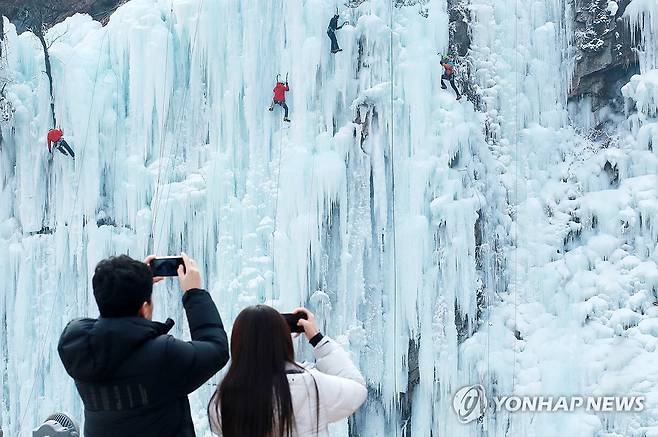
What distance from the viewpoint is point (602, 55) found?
6.74 metres

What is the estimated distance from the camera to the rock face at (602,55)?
668 centimetres

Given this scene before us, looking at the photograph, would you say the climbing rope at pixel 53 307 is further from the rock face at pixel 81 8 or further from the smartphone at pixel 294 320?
the smartphone at pixel 294 320

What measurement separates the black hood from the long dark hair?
213 mm

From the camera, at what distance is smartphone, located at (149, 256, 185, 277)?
6.05 ft

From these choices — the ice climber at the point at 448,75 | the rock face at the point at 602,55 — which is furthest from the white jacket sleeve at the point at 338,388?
the rock face at the point at 602,55

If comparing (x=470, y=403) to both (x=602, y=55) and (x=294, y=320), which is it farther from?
(x=294, y=320)

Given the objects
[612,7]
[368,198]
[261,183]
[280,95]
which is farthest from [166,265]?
[612,7]

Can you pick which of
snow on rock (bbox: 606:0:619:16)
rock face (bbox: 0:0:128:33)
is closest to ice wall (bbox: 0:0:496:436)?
rock face (bbox: 0:0:128:33)

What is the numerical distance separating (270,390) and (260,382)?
30mm

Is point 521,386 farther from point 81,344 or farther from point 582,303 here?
point 81,344

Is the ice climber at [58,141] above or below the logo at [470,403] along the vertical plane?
above

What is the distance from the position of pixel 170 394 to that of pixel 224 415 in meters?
0.15

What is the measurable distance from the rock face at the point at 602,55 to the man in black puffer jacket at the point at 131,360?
5.95m

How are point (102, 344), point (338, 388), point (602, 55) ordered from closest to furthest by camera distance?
point (102, 344)
point (338, 388)
point (602, 55)
